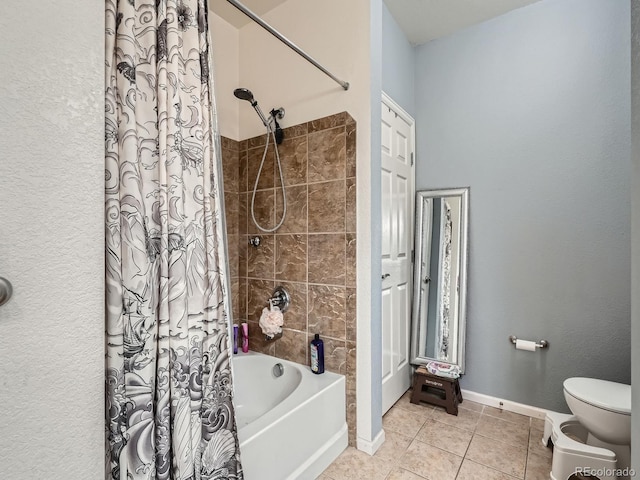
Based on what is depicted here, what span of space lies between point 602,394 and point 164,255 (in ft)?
7.02

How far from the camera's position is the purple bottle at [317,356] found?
1.82 metres

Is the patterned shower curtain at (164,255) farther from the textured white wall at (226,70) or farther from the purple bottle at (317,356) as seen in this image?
the textured white wall at (226,70)

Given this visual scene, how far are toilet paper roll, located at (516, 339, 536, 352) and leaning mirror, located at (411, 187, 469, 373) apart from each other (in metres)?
0.35

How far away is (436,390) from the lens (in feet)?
7.72

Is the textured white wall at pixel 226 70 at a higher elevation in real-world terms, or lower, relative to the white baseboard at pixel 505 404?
higher

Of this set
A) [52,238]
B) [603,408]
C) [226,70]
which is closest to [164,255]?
[52,238]

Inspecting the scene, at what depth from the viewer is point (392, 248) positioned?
89.5 inches

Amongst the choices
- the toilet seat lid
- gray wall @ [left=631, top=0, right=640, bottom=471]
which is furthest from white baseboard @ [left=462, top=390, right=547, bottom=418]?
gray wall @ [left=631, top=0, right=640, bottom=471]

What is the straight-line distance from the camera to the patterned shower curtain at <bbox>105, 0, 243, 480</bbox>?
791mm

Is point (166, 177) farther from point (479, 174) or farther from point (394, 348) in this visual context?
point (479, 174)

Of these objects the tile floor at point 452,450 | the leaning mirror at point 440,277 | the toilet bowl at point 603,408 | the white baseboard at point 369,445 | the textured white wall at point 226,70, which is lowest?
the tile floor at point 452,450

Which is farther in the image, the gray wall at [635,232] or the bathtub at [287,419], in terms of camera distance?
the bathtub at [287,419]

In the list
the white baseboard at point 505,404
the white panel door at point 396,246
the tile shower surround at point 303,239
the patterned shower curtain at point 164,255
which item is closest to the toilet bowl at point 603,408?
the white baseboard at point 505,404

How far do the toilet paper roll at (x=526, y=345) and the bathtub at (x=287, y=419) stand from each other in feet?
4.18
